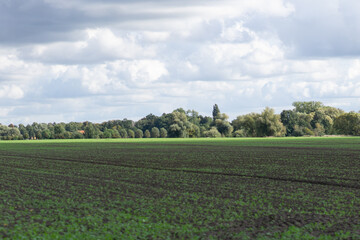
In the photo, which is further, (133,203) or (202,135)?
(202,135)

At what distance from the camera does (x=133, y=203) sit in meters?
20.7

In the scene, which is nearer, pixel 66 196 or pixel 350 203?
pixel 350 203

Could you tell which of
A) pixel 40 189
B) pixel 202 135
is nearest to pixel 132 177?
pixel 40 189

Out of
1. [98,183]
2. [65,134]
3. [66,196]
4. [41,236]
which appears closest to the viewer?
[41,236]

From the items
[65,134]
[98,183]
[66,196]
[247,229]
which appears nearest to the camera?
[247,229]

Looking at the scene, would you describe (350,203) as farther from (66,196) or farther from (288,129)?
(288,129)

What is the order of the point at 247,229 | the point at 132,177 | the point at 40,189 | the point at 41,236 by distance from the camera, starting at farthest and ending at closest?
the point at 132,177
the point at 40,189
the point at 247,229
the point at 41,236

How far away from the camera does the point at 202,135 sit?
196 meters

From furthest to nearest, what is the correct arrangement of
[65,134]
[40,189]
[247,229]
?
[65,134] < [40,189] < [247,229]

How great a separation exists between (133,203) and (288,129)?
182m

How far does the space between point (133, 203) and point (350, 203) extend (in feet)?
31.2

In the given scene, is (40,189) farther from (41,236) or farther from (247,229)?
(247,229)

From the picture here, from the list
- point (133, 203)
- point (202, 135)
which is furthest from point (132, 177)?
point (202, 135)

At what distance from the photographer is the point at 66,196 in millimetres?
22766
